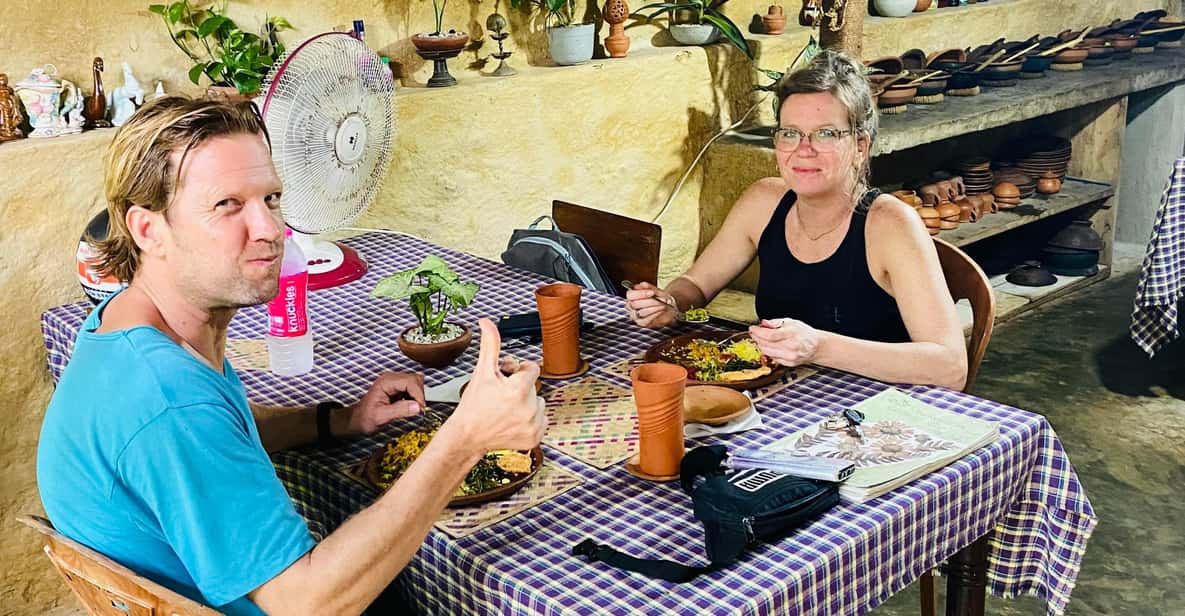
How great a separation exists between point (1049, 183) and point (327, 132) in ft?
13.7

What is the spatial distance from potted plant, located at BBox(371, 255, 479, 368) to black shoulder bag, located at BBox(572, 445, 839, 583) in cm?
76

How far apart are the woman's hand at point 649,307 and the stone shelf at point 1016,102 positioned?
7.66 ft

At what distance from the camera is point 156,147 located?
1.59 meters

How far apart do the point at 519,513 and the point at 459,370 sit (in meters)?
0.69

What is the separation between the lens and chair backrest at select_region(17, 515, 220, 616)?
4.69ft

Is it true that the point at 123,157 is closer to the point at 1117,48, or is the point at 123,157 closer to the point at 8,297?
the point at 8,297

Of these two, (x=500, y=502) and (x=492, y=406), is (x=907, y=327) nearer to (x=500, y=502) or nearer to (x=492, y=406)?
(x=500, y=502)

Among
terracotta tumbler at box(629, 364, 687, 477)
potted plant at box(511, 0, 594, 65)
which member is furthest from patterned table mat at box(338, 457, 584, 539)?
potted plant at box(511, 0, 594, 65)

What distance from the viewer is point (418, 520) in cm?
155

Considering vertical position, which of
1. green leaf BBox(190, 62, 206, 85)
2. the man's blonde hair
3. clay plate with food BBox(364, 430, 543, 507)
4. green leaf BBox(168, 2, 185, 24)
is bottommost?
clay plate with food BBox(364, 430, 543, 507)

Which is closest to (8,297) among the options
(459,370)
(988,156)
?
(459,370)

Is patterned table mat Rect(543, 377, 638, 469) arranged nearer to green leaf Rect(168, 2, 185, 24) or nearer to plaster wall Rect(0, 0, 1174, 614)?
plaster wall Rect(0, 0, 1174, 614)

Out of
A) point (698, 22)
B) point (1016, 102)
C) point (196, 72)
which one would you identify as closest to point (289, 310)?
point (196, 72)

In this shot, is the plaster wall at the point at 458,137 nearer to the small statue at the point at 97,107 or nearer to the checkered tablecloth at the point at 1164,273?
the small statue at the point at 97,107
